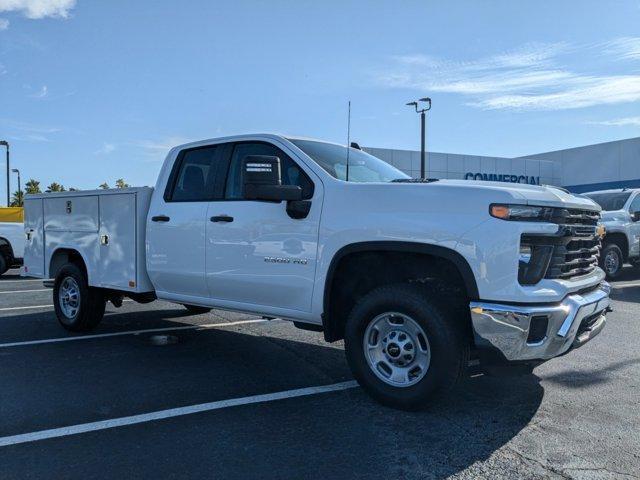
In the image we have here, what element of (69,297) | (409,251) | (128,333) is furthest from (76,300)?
(409,251)

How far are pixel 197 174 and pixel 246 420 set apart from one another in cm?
264

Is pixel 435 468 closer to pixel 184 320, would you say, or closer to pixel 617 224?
pixel 184 320

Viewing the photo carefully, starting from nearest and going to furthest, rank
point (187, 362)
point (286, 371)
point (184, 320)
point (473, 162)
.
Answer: point (286, 371) < point (187, 362) < point (184, 320) < point (473, 162)

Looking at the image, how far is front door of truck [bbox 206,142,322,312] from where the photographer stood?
4480mm

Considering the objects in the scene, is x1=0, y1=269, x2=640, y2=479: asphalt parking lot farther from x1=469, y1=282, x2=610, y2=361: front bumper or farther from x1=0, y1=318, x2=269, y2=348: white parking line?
x1=469, y1=282, x2=610, y2=361: front bumper

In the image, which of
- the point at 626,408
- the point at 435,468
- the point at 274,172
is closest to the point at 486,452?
the point at 435,468

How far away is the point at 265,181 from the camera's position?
14.1ft

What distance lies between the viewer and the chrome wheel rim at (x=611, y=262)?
11547 millimetres

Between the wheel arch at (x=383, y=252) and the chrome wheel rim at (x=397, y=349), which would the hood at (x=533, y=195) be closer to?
the wheel arch at (x=383, y=252)

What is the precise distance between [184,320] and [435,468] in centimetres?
533

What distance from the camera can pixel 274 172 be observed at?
433cm

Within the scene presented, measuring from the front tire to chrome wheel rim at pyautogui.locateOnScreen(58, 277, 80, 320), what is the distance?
4.14m

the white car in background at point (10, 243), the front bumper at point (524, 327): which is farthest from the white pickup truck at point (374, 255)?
the white car in background at point (10, 243)

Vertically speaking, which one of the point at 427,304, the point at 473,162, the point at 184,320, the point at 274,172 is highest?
the point at 473,162
